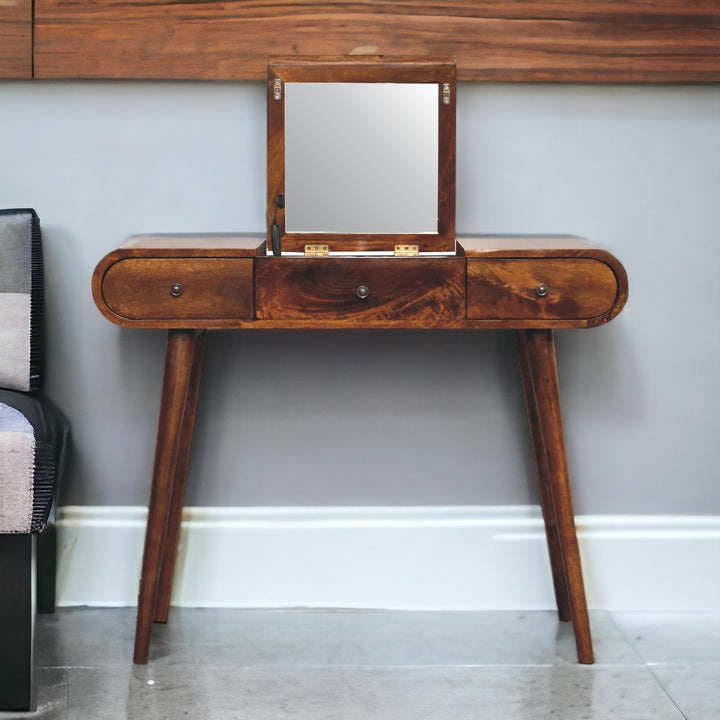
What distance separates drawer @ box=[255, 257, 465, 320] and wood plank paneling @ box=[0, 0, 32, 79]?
0.69 meters

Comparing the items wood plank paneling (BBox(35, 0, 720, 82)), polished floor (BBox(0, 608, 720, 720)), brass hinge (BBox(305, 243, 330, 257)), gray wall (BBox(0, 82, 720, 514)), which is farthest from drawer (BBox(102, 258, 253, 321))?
polished floor (BBox(0, 608, 720, 720))

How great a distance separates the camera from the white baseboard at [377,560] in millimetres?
2029

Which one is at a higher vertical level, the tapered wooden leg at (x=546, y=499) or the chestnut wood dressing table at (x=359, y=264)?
the chestnut wood dressing table at (x=359, y=264)

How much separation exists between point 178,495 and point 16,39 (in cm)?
91

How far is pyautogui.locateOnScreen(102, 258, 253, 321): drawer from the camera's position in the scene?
1.64m

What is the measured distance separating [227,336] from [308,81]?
551 mm

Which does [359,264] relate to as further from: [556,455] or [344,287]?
[556,455]

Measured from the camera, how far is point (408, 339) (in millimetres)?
2021

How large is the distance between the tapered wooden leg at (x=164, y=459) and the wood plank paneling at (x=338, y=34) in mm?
564

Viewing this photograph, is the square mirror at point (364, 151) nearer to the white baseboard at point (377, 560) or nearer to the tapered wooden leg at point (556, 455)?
the tapered wooden leg at point (556, 455)

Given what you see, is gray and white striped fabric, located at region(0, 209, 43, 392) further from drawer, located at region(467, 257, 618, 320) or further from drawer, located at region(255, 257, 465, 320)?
drawer, located at region(467, 257, 618, 320)

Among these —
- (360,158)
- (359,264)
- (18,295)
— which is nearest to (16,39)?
(18,295)

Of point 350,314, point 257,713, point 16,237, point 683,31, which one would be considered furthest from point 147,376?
point 683,31

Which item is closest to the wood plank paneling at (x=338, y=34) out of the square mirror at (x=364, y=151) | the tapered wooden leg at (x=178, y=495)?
the square mirror at (x=364, y=151)
